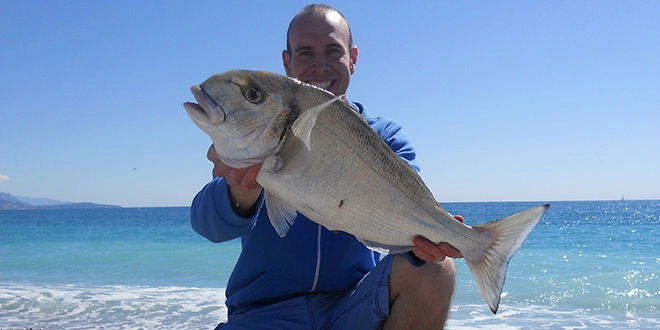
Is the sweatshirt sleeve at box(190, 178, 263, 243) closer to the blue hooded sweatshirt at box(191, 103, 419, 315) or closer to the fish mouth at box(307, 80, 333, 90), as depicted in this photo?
the blue hooded sweatshirt at box(191, 103, 419, 315)

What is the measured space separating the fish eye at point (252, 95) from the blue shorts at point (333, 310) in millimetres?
1376

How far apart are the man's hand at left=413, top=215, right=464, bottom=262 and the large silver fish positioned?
32 millimetres

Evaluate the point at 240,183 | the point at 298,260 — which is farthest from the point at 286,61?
the point at 240,183

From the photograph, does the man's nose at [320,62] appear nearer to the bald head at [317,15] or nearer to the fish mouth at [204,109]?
the bald head at [317,15]

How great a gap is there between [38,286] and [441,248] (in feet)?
32.7

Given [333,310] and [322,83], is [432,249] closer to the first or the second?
[333,310]

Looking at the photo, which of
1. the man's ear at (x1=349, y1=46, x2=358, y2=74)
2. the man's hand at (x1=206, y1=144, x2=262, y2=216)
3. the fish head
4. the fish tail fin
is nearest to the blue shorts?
the fish tail fin

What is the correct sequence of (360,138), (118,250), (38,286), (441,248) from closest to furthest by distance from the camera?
(360,138)
(441,248)
(38,286)
(118,250)

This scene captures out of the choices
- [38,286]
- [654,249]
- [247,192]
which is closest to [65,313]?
[38,286]

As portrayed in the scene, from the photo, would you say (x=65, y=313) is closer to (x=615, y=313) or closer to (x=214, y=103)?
(x=214, y=103)

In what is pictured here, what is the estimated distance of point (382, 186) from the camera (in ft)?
7.46

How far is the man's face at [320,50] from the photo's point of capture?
11.7 feet

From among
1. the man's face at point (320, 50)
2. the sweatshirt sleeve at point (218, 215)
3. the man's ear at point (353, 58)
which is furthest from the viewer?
the man's ear at point (353, 58)

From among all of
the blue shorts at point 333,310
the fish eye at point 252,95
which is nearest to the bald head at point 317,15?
the blue shorts at point 333,310
